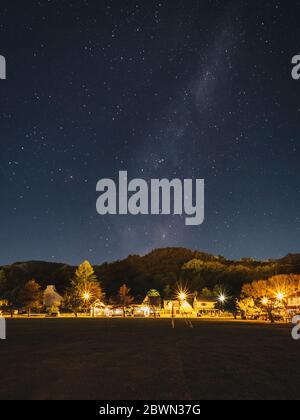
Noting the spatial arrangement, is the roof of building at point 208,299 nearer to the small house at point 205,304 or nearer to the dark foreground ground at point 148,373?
the small house at point 205,304

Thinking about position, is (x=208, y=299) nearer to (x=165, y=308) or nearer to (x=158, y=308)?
(x=165, y=308)

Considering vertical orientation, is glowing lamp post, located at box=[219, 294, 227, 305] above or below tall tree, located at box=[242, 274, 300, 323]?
below

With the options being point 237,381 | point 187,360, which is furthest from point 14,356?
point 237,381

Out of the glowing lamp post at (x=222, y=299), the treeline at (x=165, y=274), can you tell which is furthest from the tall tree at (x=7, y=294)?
the glowing lamp post at (x=222, y=299)

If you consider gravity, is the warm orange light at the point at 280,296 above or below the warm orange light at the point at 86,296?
above

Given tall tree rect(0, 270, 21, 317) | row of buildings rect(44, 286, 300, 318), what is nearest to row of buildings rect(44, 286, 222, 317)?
row of buildings rect(44, 286, 300, 318)

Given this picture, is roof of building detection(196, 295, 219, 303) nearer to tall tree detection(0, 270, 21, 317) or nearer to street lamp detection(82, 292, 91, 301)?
street lamp detection(82, 292, 91, 301)

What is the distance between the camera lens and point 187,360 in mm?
18031

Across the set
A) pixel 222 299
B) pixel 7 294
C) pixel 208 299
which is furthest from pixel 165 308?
pixel 7 294

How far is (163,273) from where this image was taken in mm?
171500

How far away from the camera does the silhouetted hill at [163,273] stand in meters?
140

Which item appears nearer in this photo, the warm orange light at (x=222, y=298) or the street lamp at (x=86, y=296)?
the warm orange light at (x=222, y=298)

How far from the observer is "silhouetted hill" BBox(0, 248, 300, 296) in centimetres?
14050
